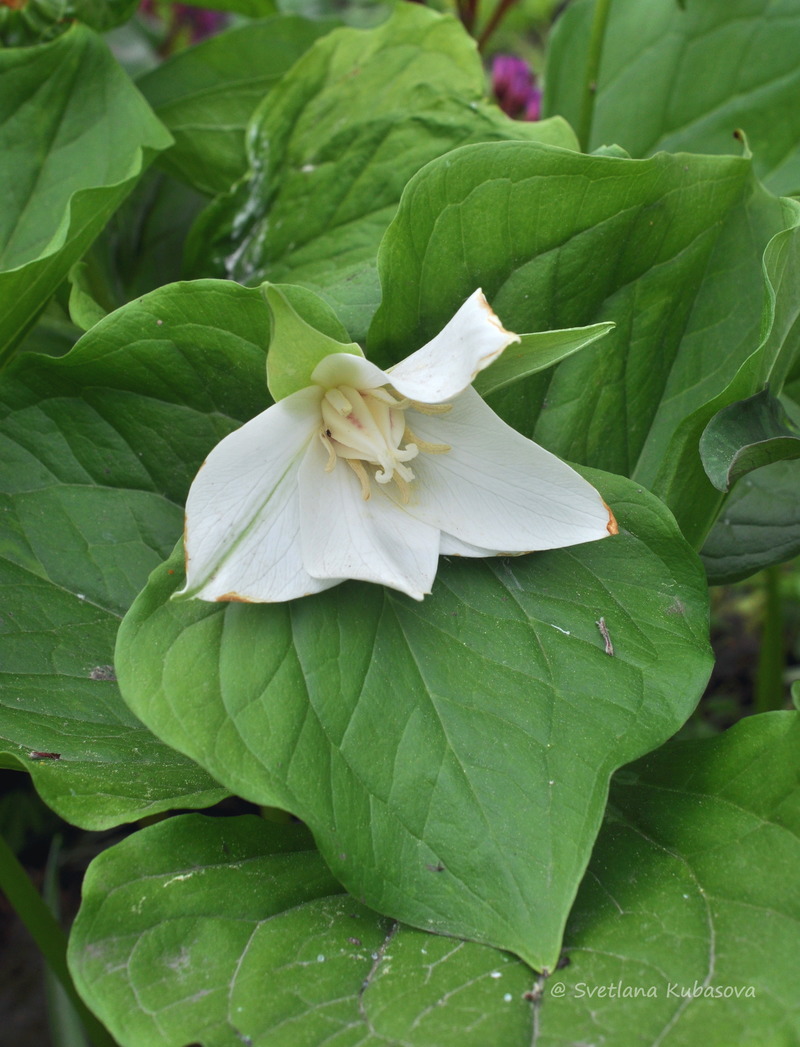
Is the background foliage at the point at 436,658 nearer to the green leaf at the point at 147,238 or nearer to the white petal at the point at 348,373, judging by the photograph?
the white petal at the point at 348,373

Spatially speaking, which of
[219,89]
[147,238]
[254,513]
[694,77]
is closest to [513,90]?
[694,77]

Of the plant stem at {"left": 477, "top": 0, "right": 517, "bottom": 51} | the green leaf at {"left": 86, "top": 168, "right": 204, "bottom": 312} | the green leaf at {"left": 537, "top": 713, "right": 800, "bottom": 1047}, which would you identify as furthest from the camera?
the plant stem at {"left": 477, "top": 0, "right": 517, "bottom": 51}

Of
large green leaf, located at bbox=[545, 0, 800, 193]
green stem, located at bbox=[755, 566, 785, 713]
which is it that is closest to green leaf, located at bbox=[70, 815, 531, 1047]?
green stem, located at bbox=[755, 566, 785, 713]

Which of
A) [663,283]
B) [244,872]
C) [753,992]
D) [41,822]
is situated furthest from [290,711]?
[41,822]

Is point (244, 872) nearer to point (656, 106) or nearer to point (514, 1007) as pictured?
point (514, 1007)

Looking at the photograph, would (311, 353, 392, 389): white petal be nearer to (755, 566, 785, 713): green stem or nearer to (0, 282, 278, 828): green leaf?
(0, 282, 278, 828): green leaf

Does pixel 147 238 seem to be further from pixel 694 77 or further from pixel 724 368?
pixel 724 368
